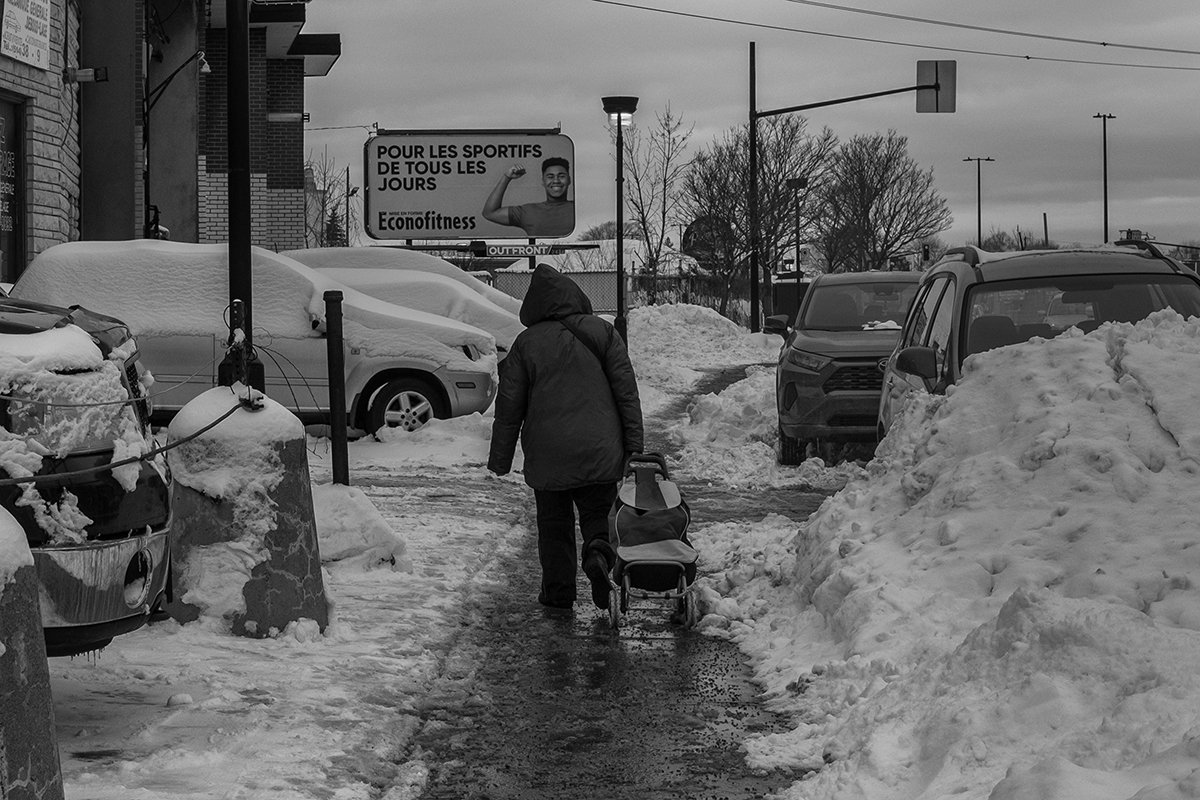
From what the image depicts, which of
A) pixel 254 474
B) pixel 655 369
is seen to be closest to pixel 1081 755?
pixel 254 474

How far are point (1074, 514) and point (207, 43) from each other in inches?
1057

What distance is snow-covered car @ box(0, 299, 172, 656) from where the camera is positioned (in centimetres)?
452

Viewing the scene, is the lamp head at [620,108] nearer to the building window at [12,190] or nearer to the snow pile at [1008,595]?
the building window at [12,190]

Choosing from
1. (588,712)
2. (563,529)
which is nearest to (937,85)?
(563,529)

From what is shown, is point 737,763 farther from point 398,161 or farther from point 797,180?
point 797,180

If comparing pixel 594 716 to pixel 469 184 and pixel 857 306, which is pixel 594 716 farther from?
pixel 469 184

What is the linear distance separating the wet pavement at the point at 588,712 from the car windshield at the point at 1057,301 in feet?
8.39

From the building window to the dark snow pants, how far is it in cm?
931

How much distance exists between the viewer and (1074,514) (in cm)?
596

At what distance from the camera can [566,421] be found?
7.32 meters

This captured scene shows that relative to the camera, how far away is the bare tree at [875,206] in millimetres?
75250

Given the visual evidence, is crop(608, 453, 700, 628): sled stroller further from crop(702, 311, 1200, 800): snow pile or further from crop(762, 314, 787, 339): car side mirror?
crop(762, 314, 787, 339): car side mirror

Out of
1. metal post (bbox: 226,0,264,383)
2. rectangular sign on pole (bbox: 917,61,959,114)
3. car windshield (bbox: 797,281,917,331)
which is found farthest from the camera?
rectangular sign on pole (bbox: 917,61,959,114)

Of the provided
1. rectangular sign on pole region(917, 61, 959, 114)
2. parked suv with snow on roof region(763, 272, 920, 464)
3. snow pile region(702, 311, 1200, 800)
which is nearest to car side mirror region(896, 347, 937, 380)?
snow pile region(702, 311, 1200, 800)
